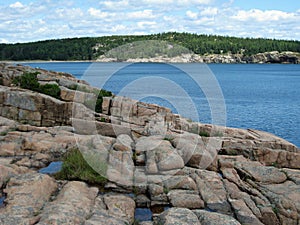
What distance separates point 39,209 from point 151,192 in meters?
5.33

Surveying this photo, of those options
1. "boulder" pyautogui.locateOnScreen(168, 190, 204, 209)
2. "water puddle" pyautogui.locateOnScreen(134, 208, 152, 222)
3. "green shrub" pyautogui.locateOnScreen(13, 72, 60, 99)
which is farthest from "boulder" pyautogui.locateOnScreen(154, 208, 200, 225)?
"green shrub" pyautogui.locateOnScreen(13, 72, 60, 99)

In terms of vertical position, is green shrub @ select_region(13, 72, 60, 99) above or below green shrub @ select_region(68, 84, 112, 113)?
above

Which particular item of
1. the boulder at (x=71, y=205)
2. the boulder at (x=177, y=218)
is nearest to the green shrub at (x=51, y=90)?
the boulder at (x=71, y=205)

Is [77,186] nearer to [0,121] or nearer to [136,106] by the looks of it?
[0,121]

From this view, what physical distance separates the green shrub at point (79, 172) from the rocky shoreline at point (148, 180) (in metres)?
0.49

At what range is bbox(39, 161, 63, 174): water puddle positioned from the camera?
18.3 meters

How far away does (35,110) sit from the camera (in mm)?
30344

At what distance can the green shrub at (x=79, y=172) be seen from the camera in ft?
56.4

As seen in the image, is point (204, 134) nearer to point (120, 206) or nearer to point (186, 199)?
point (186, 199)

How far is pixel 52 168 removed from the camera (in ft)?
61.9

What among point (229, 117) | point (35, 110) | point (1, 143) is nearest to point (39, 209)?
point (1, 143)

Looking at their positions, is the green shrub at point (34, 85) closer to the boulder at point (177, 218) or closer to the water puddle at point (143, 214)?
the water puddle at point (143, 214)

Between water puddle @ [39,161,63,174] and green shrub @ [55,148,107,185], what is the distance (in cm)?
83

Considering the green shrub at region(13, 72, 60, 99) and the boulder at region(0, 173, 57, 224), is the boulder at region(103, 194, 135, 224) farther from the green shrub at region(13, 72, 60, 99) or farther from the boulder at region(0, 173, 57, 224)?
the green shrub at region(13, 72, 60, 99)
